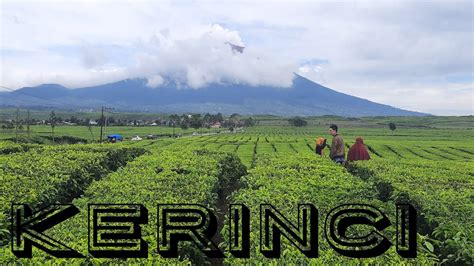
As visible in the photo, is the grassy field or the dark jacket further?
the dark jacket

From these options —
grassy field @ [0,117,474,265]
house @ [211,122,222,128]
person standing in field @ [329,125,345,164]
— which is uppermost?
person standing in field @ [329,125,345,164]

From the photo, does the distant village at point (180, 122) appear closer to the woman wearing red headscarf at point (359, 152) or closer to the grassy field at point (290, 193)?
the woman wearing red headscarf at point (359, 152)

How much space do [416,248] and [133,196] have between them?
500cm

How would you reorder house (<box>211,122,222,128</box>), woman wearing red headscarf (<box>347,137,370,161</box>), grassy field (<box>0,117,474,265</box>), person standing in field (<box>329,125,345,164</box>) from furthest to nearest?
house (<box>211,122,222,128</box>)
woman wearing red headscarf (<box>347,137,370,161</box>)
person standing in field (<box>329,125,345,164</box>)
grassy field (<box>0,117,474,265</box>)

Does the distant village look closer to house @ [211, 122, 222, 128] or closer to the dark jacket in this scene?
house @ [211, 122, 222, 128]

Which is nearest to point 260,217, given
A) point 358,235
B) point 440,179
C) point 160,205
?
point 358,235

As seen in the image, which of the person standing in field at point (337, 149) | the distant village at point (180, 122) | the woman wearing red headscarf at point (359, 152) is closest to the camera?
the person standing in field at point (337, 149)

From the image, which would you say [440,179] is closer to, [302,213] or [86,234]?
[302,213]

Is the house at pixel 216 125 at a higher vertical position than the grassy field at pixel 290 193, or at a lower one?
lower

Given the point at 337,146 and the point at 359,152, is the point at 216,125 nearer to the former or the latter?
the point at 359,152

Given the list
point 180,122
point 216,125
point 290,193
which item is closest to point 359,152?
point 290,193

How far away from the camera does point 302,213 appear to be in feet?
23.9

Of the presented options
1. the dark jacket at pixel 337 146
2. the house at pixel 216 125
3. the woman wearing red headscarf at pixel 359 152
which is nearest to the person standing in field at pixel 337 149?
the dark jacket at pixel 337 146

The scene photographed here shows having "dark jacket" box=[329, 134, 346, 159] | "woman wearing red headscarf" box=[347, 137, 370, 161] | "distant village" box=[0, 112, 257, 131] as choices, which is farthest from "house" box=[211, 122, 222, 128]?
"dark jacket" box=[329, 134, 346, 159]
